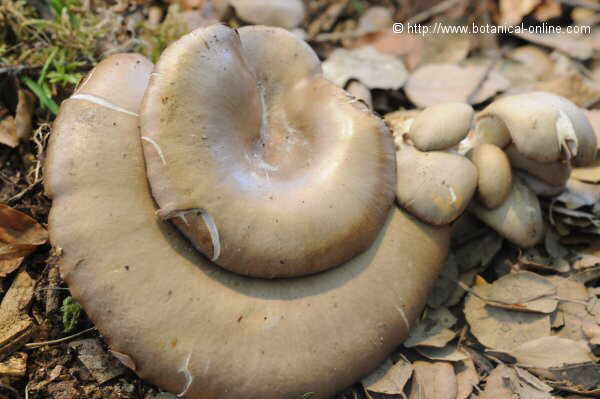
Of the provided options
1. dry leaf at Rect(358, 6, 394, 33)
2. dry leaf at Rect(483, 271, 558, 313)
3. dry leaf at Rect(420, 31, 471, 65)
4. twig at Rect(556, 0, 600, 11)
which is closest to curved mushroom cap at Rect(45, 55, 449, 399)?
dry leaf at Rect(483, 271, 558, 313)

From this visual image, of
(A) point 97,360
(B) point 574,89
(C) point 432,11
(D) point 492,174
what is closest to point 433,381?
(D) point 492,174

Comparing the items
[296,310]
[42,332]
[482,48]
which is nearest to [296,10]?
[482,48]

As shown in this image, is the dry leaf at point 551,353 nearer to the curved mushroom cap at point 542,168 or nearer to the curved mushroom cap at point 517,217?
the curved mushroom cap at point 517,217

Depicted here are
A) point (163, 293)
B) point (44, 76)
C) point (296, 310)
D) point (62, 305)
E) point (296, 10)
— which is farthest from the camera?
point (296, 10)

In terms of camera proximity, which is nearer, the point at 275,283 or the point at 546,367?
the point at 275,283

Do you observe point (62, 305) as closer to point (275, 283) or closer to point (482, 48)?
point (275, 283)

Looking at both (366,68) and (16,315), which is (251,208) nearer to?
(16,315)

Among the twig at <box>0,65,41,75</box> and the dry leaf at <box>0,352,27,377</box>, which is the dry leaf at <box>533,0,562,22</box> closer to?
the twig at <box>0,65,41,75</box>
